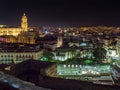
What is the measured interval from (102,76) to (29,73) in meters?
3.85

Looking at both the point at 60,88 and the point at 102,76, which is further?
the point at 102,76

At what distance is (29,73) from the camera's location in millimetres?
11320

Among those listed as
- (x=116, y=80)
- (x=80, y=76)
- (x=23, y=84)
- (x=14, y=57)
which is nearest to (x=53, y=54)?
(x=14, y=57)

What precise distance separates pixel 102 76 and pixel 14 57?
7469mm

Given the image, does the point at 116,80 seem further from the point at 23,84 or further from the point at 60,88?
the point at 23,84

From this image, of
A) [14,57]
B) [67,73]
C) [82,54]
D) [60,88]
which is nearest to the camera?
[60,88]

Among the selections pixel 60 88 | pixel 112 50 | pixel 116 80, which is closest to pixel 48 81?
pixel 60 88

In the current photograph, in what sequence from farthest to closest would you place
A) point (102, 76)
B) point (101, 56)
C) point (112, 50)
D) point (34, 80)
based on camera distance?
point (112, 50) < point (101, 56) < point (102, 76) < point (34, 80)

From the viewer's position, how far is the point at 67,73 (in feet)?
48.2

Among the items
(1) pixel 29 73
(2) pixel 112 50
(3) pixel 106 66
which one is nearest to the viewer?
(1) pixel 29 73

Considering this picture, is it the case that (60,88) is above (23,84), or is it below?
below

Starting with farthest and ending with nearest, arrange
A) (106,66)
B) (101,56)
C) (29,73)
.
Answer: (101,56)
(106,66)
(29,73)

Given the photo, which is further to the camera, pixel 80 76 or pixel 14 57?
pixel 14 57

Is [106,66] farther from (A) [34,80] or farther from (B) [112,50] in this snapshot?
(B) [112,50]
